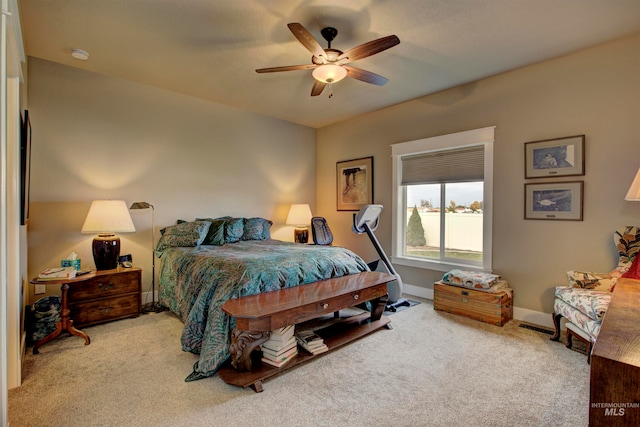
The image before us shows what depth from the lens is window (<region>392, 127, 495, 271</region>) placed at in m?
3.68

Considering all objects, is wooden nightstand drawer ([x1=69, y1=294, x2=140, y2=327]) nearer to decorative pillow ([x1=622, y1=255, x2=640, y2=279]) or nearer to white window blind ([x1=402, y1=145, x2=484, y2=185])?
white window blind ([x1=402, y1=145, x2=484, y2=185])

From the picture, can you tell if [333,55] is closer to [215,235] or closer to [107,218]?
[215,235]

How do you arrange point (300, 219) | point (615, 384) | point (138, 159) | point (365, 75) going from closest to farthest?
point (615, 384) < point (365, 75) < point (138, 159) < point (300, 219)

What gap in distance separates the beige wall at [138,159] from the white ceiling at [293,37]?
35 centimetres

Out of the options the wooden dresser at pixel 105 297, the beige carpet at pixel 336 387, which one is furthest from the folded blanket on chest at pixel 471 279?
the wooden dresser at pixel 105 297

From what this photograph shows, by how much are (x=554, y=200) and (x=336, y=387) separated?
278 cm

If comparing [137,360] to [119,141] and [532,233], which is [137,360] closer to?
[119,141]

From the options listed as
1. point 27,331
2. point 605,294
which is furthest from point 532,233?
point 27,331

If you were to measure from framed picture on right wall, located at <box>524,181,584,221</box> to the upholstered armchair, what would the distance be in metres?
0.39

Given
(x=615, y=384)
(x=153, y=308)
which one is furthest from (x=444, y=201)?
(x=153, y=308)

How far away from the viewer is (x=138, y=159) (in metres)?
3.85

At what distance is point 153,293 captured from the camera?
385cm

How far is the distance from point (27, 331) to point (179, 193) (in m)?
2.08

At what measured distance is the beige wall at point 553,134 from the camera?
274 cm
